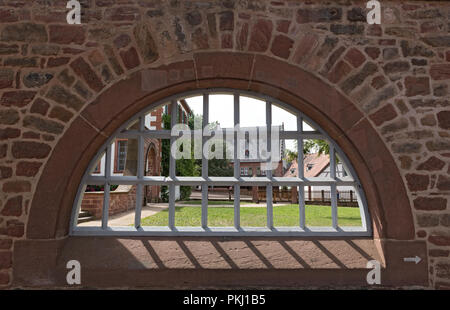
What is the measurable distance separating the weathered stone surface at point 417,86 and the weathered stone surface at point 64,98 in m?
2.91

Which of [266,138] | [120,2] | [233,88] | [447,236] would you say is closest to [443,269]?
[447,236]

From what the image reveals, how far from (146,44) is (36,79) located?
40.0 inches

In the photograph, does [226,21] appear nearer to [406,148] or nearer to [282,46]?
[282,46]

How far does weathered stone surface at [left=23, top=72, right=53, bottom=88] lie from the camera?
2.51 metres

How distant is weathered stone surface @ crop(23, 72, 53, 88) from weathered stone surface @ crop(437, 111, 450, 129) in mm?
3469

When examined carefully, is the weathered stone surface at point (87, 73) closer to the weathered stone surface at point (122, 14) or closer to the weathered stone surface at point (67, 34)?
the weathered stone surface at point (67, 34)

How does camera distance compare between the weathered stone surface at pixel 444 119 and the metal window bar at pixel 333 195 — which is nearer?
the weathered stone surface at pixel 444 119

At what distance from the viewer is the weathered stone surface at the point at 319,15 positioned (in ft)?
8.64

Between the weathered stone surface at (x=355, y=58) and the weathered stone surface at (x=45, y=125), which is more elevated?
the weathered stone surface at (x=355, y=58)

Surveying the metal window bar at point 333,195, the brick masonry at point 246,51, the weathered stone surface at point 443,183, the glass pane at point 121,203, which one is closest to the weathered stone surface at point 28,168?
the brick masonry at point 246,51

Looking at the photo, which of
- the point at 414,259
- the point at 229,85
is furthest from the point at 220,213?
the point at 414,259

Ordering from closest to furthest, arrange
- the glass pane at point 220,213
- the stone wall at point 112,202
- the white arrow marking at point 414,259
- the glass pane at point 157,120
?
the white arrow marking at point 414,259 < the glass pane at point 220,213 < the stone wall at point 112,202 < the glass pane at point 157,120

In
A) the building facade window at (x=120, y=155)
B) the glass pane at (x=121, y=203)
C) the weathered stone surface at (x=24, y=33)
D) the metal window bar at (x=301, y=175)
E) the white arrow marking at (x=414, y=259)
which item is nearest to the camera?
the white arrow marking at (x=414, y=259)

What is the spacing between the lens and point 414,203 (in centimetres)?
242
